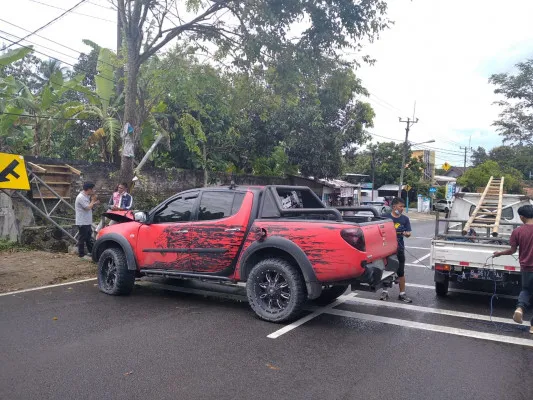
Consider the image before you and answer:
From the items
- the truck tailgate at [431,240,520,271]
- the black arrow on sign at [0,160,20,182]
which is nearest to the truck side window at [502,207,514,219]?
the truck tailgate at [431,240,520,271]

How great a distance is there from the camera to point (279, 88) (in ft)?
35.9

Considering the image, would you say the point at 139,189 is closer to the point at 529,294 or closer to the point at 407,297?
the point at 407,297

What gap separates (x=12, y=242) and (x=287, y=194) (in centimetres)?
763

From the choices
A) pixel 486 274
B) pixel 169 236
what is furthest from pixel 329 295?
pixel 169 236

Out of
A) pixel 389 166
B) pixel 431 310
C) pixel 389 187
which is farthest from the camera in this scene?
pixel 389 166

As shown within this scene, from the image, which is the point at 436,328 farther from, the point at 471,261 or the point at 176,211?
the point at 176,211

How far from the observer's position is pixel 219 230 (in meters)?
6.42

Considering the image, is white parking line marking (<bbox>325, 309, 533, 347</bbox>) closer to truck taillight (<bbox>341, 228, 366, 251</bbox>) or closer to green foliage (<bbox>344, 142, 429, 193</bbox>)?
truck taillight (<bbox>341, 228, 366, 251</bbox>)

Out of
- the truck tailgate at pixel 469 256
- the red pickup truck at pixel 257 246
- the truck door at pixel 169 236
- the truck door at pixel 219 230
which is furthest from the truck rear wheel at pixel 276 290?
the truck tailgate at pixel 469 256

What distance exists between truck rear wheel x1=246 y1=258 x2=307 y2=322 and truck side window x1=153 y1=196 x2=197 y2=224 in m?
1.51

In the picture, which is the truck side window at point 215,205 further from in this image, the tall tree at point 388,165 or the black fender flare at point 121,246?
the tall tree at point 388,165

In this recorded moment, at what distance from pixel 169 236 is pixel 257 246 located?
161 centimetres

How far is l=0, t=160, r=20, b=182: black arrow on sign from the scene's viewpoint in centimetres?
831

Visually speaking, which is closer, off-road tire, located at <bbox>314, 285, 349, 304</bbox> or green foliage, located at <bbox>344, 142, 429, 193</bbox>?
off-road tire, located at <bbox>314, 285, 349, 304</bbox>
